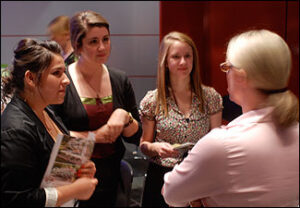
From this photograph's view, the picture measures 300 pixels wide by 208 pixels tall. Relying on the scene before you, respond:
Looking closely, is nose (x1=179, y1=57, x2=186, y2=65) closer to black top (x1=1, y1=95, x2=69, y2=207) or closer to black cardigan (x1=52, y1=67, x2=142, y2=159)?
black cardigan (x1=52, y1=67, x2=142, y2=159)

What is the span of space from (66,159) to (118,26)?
2.78m

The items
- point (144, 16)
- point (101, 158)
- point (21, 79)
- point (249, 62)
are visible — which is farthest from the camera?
point (144, 16)

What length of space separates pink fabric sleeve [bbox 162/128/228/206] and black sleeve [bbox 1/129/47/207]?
453 mm

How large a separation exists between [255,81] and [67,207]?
80cm

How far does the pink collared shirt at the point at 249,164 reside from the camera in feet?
3.21

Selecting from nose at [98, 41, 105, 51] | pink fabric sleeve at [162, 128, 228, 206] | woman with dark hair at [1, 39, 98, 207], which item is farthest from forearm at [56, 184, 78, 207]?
nose at [98, 41, 105, 51]

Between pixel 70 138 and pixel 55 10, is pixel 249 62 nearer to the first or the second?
pixel 70 138

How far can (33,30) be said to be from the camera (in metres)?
3.88

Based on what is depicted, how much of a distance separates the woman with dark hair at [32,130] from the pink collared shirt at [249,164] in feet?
1.53

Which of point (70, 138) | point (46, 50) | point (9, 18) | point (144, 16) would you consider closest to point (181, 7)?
point (144, 16)

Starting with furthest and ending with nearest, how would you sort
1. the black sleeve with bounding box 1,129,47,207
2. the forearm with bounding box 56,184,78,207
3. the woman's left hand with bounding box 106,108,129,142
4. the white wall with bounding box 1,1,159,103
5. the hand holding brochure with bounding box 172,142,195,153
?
the white wall with bounding box 1,1,159,103
the woman's left hand with bounding box 106,108,129,142
the hand holding brochure with bounding box 172,142,195,153
the forearm with bounding box 56,184,78,207
the black sleeve with bounding box 1,129,47,207

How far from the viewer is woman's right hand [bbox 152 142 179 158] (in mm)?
1819

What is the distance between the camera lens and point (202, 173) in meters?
1.01

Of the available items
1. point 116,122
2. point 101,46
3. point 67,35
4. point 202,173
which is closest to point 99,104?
point 116,122
